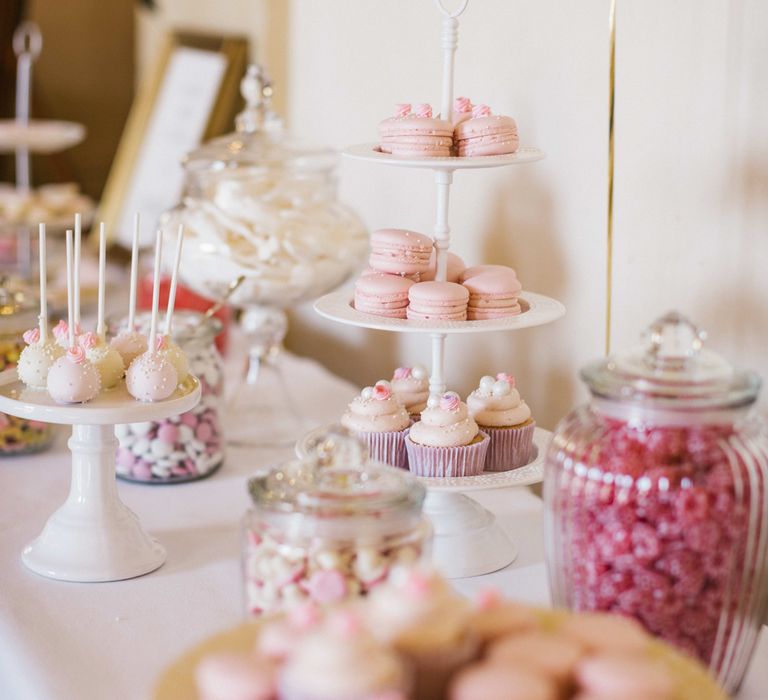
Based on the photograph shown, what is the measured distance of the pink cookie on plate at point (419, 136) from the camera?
1143 mm

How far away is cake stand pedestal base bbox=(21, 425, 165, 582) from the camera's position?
1.17 meters

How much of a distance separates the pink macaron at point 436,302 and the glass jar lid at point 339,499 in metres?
0.28

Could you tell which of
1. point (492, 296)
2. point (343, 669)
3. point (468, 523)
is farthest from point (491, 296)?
point (343, 669)

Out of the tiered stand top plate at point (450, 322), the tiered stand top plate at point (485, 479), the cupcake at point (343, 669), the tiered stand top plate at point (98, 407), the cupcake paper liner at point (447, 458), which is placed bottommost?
the tiered stand top plate at point (485, 479)

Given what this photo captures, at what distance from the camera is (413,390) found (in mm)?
1251

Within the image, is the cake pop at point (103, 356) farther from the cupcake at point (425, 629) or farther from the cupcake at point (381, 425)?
the cupcake at point (425, 629)

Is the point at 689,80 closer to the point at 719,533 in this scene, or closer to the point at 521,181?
the point at 521,181

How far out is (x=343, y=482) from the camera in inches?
34.4

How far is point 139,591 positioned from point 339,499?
15.0 inches

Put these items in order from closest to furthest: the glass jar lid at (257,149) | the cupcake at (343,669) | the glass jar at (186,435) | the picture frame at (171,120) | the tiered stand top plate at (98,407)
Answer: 1. the cupcake at (343,669)
2. the tiered stand top plate at (98,407)
3. the glass jar at (186,435)
4. the glass jar lid at (257,149)
5. the picture frame at (171,120)

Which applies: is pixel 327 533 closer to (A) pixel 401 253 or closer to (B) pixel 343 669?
(B) pixel 343 669

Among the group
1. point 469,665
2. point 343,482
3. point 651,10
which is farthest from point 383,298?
point 469,665

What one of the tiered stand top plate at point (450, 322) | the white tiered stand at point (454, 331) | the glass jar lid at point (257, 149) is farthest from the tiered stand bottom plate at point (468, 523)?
the glass jar lid at point (257, 149)

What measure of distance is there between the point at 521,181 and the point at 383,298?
0.44m
